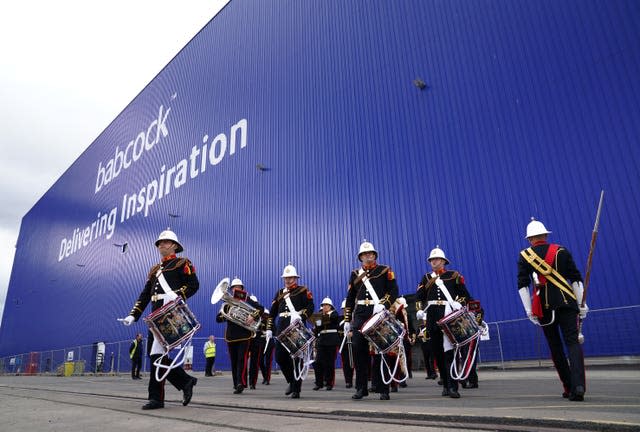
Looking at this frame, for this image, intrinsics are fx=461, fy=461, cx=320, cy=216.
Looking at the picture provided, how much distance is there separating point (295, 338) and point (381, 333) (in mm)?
1769

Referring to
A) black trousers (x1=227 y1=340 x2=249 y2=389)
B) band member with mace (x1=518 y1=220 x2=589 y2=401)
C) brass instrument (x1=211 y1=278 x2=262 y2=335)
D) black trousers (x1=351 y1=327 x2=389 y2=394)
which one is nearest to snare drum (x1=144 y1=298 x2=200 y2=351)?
black trousers (x1=351 y1=327 x2=389 y2=394)

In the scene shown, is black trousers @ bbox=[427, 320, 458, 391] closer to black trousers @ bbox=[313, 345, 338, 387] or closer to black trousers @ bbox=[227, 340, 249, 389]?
black trousers @ bbox=[313, 345, 338, 387]

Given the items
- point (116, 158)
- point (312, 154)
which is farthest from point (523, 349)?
point (116, 158)

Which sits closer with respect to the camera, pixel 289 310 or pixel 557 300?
pixel 557 300

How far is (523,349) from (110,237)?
106 feet

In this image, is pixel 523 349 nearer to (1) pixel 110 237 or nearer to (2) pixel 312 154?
(2) pixel 312 154

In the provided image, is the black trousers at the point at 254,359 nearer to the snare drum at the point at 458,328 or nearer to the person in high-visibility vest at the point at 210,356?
the snare drum at the point at 458,328

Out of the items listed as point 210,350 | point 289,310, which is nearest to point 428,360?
point 289,310

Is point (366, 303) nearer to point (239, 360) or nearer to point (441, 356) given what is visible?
point (441, 356)

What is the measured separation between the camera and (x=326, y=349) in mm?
9852

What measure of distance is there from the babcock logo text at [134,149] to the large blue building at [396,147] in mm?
291

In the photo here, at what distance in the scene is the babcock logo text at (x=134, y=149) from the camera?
32500mm

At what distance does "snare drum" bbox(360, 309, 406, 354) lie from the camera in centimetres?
631

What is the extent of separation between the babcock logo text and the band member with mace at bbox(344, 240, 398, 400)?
90.6 ft
